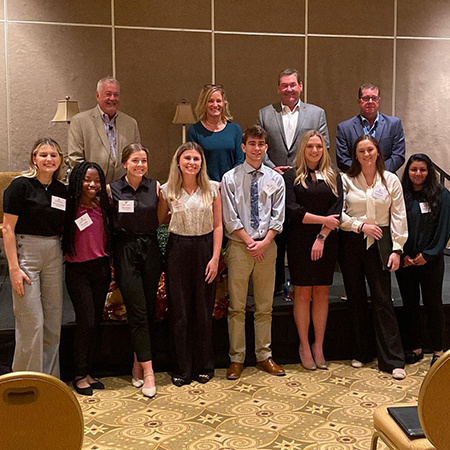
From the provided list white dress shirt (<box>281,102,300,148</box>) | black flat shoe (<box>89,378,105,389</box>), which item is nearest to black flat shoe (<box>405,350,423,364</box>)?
white dress shirt (<box>281,102,300,148</box>)

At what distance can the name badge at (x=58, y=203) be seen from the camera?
3746 millimetres

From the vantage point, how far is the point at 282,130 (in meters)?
4.68

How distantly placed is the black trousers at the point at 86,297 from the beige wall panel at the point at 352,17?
4295mm

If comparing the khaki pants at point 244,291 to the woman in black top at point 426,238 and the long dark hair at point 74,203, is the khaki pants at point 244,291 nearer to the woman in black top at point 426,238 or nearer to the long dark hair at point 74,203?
the long dark hair at point 74,203

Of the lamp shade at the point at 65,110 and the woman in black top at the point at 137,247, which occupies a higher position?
the lamp shade at the point at 65,110

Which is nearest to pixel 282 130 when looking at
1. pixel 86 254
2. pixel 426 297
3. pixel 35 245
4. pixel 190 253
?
pixel 190 253

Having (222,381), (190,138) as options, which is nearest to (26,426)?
(222,381)

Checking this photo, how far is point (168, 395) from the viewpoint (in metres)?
3.96

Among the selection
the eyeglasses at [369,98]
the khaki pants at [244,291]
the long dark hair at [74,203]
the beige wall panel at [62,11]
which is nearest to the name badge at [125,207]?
the long dark hair at [74,203]

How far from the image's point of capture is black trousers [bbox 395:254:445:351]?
4.39 metres

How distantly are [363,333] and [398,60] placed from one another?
156 inches

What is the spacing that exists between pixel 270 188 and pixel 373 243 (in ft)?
2.70

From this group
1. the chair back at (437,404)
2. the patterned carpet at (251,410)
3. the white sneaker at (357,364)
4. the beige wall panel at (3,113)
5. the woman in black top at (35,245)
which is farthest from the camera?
the beige wall panel at (3,113)

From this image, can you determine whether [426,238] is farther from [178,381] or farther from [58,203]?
[58,203]
